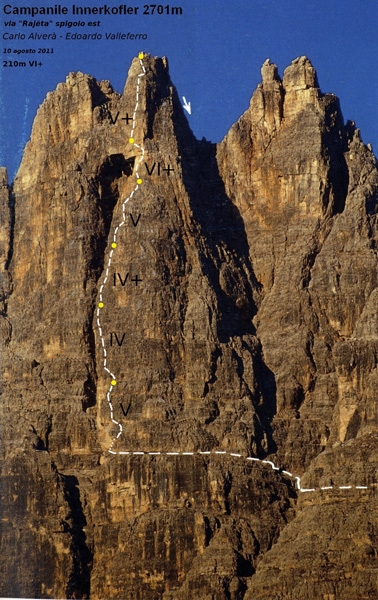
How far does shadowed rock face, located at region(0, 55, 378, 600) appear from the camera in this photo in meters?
171

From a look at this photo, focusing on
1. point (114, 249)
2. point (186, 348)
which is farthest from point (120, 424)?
point (114, 249)

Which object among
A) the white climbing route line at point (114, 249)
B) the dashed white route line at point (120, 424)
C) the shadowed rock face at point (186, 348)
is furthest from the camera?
the white climbing route line at point (114, 249)

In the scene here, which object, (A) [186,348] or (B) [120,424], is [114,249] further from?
(B) [120,424]

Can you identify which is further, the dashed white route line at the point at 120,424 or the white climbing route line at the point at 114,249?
the white climbing route line at the point at 114,249

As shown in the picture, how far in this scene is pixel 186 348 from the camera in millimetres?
178250

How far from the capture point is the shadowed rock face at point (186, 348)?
560 feet

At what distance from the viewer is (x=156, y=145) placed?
183 metres

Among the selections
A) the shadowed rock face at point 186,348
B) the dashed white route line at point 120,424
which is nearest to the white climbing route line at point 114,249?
the dashed white route line at point 120,424

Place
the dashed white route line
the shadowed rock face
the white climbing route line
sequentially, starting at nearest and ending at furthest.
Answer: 1. the shadowed rock face
2. the dashed white route line
3. the white climbing route line

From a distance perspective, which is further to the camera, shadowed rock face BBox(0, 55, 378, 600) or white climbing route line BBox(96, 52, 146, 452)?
white climbing route line BBox(96, 52, 146, 452)

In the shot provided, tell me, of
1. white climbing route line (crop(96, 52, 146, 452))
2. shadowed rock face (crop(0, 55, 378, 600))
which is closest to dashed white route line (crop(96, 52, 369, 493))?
white climbing route line (crop(96, 52, 146, 452))

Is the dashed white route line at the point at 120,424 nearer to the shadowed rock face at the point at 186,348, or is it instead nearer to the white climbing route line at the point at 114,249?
the white climbing route line at the point at 114,249

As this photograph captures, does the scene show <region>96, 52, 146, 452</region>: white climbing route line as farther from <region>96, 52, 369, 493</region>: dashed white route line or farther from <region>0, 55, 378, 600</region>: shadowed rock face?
<region>0, 55, 378, 600</region>: shadowed rock face

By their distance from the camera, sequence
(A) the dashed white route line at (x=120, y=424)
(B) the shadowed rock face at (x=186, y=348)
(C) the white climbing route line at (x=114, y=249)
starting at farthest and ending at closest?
(C) the white climbing route line at (x=114, y=249) < (A) the dashed white route line at (x=120, y=424) < (B) the shadowed rock face at (x=186, y=348)
